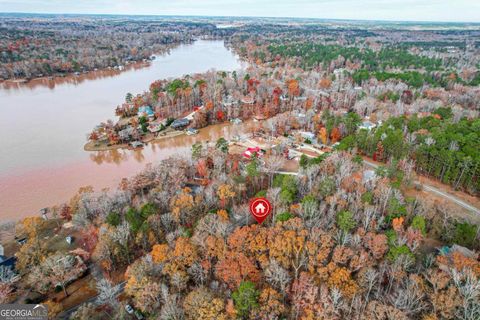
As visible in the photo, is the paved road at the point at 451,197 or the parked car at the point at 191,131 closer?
the paved road at the point at 451,197

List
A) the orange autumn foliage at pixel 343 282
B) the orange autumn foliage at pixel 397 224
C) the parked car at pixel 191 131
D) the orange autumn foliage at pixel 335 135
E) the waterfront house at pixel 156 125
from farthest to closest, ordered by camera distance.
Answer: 1. the parked car at pixel 191 131
2. the waterfront house at pixel 156 125
3. the orange autumn foliage at pixel 335 135
4. the orange autumn foliage at pixel 397 224
5. the orange autumn foliage at pixel 343 282

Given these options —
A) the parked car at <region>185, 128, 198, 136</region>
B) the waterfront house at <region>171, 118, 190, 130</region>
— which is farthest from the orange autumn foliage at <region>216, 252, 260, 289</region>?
the waterfront house at <region>171, 118, 190, 130</region>

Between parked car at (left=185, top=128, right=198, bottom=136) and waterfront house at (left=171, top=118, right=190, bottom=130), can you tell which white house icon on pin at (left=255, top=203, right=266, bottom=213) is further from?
waterfront house at (left=171, top=118, right=190, bottom=130)

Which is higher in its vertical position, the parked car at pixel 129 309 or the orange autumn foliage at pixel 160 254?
the orange autumn foliage at pixel 160 254

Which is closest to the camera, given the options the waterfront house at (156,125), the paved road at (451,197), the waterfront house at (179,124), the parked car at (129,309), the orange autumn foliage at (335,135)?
the parked car at (129,309)

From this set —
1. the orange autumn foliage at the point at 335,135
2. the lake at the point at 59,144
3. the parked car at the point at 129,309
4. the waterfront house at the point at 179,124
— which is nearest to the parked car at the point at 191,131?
the lake at the point at 59,144

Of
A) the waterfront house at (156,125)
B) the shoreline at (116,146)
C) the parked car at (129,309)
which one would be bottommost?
the shoreline at (116,146)

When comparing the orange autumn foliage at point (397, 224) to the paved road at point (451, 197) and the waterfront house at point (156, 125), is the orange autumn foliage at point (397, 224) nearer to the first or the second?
the paved road at point (451, 197)
